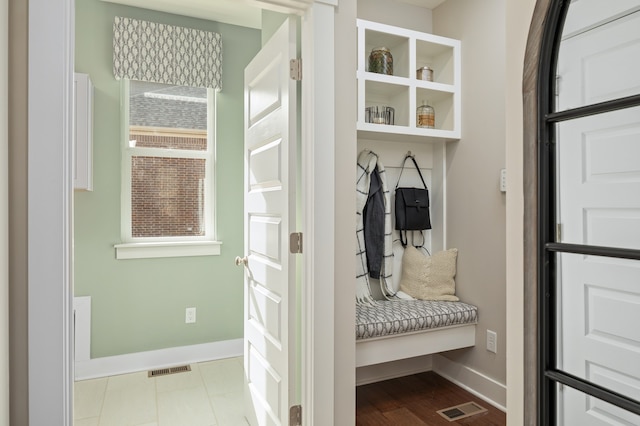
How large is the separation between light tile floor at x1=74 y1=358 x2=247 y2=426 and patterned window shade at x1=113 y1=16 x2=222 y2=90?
87.1 inches

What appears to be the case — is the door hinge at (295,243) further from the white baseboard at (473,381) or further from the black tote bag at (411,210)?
the white baseboard at (473,381)

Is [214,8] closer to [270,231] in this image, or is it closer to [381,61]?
[381,61]

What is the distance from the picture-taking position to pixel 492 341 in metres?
2.53

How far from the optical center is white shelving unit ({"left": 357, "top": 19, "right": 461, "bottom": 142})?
252cm

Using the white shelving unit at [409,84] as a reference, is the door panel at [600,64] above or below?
below

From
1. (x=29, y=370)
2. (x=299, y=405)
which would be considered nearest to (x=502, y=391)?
(x=299, y=405)

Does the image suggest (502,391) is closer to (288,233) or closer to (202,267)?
(288,233)

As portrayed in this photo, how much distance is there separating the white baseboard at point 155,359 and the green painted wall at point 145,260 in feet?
0.15

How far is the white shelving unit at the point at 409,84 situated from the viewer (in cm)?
252

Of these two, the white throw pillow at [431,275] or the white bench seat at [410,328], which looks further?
the white throw pillow at [431,275]

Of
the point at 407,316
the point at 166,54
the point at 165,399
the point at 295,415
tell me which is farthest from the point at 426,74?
the point at 165,399

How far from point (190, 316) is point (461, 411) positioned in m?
2.09

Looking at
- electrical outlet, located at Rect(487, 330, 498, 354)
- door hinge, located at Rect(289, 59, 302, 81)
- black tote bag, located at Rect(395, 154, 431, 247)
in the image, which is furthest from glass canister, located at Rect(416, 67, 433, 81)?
electrical outlet, located at Rect(487, 330, 498, 354)

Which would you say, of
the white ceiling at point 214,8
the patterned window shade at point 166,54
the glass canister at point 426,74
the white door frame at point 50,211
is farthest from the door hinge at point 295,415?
the white ceiling at point 214,8
